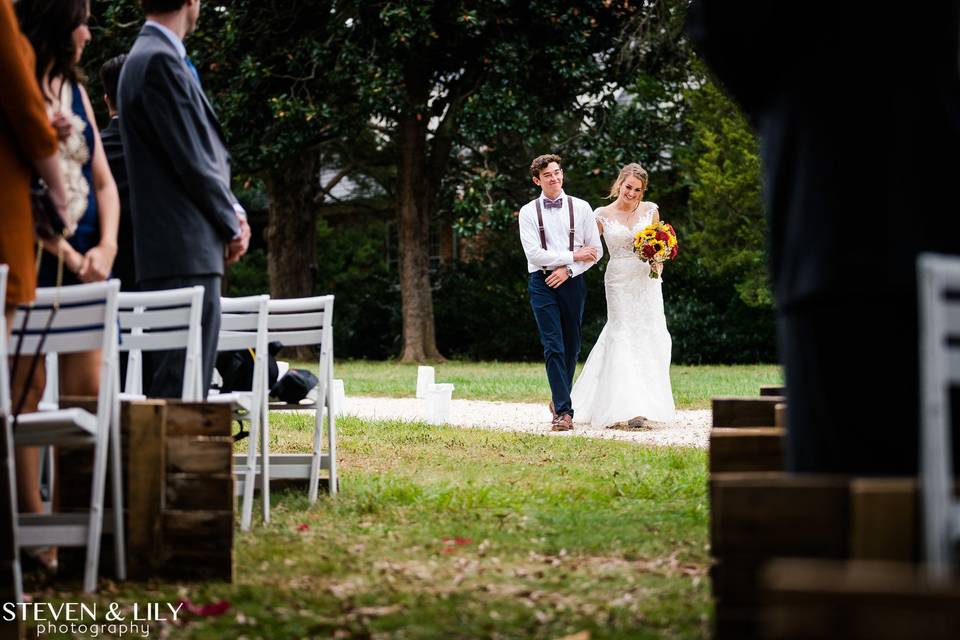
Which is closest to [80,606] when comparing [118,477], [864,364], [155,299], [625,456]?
[118,477]

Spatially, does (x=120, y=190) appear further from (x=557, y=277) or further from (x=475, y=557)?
(x=557, y=277)

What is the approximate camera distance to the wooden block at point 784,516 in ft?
9.48

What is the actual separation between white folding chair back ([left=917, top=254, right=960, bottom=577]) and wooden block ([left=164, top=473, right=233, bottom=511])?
9.31ft

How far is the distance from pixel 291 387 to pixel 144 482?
8.46 ft

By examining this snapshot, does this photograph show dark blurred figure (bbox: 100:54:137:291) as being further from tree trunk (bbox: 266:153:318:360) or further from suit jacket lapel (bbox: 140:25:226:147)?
tree trunk (bbox: 266:153:318:360)

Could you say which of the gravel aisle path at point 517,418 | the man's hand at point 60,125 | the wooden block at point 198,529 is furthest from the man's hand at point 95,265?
the gravel aisle path at point 517,418

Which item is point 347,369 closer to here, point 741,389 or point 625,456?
point 741,389

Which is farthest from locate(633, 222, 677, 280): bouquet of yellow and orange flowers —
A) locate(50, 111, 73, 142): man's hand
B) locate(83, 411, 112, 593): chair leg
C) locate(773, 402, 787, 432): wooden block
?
locate(83, 411, 112, 593): chair leg

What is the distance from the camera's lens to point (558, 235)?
11797mm

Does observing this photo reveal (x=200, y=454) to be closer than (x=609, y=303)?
Yes

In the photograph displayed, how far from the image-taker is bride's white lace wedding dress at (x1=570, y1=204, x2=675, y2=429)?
12.2 meters

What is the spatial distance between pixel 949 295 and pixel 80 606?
10.2 ft

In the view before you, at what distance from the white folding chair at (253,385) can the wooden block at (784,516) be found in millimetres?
3273

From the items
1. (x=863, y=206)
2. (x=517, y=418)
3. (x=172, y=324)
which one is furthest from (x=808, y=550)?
(x=517, y=418)
